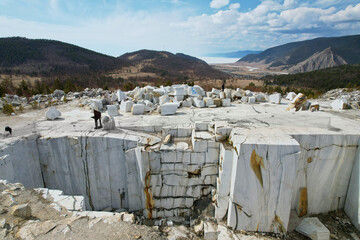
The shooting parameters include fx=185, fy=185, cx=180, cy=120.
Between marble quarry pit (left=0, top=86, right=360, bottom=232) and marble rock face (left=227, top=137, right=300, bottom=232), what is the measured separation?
0.06 feet

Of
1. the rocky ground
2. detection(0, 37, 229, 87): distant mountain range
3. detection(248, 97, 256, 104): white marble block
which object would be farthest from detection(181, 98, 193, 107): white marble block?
detection(0, 37, 229, 87): distant mountain range

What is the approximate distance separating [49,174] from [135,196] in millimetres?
2597

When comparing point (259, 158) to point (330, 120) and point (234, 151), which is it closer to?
point (234, 151)

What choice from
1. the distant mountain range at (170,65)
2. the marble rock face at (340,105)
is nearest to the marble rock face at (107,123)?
the marble rock face at (340,105)

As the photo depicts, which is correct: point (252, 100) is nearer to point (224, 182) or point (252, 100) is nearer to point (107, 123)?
point (224, 182)

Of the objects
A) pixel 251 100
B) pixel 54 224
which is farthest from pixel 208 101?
pixel 54 224

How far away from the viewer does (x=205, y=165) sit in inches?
185

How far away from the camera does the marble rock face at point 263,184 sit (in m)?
3.66

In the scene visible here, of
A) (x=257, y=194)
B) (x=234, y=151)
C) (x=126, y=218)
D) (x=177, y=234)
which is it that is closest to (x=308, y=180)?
(x=257, y=194)

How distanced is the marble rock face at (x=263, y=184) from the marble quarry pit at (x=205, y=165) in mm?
19

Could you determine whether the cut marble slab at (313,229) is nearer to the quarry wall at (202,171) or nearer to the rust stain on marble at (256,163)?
the quarry wall at (202,171)

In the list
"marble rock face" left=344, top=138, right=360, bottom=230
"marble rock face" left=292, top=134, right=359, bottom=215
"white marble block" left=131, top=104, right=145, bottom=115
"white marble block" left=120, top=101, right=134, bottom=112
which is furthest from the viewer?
"white marble block" left=120, top=101, right=134, bottom=112

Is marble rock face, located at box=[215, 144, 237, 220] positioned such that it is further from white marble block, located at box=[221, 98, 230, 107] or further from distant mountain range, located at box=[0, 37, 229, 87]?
distant mountain range, located at box=[0, 37, 229, 87]

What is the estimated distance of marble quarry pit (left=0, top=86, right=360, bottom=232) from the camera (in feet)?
12.5
